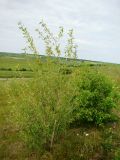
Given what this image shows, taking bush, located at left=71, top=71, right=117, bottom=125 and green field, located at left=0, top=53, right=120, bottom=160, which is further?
bush, located at left=71, top=71, right=117, bottom=125

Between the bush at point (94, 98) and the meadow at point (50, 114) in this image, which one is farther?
the bush at point (94, 98)

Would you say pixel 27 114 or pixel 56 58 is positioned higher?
pixel 56 58

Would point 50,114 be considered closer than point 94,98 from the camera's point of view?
Yes

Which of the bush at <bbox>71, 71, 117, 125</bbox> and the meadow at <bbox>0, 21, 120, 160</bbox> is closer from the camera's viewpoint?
the meadow at <bbox>0, 21, 120, 160</bbox>

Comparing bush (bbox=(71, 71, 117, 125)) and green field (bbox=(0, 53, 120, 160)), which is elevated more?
bush (bbox=(71, 71, 117, 125))

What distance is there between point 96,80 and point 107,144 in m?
2.00

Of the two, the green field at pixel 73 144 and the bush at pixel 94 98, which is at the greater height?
the bush at pixel 94 98

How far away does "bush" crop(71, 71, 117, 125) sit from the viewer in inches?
355

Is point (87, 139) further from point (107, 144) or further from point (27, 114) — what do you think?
point (27, 114)

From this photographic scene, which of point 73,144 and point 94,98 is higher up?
point 94,98

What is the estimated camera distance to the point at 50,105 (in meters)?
7.93

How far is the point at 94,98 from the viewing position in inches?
364

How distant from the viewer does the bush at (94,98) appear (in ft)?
29.6

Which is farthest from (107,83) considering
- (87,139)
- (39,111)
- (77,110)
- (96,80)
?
(39,111)
